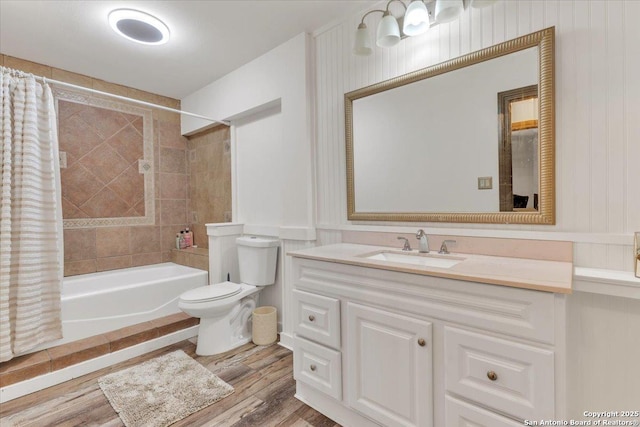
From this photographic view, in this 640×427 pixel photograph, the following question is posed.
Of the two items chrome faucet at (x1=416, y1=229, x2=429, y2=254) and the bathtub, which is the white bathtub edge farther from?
chrome faucet at (x1=416, y1=229, x2=429, y2=254)

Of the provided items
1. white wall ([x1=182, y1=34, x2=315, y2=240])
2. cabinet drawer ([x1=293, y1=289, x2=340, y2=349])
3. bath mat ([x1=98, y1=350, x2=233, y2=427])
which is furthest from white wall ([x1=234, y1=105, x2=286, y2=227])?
bath mat ([x1=98, y1=350, x2=233, y2=427])

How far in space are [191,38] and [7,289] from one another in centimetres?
207

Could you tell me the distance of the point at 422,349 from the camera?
119 centimetres

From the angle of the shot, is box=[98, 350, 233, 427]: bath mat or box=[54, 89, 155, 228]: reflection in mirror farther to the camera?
box=[54, 89, 155, 228]: reflection in mirror

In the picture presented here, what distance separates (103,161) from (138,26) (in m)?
1.48

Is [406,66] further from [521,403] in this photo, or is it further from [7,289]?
[7,289]

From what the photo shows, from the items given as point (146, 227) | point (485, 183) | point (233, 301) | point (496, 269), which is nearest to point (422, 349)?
point (496, 269)

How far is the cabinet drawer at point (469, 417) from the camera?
1.03 metres

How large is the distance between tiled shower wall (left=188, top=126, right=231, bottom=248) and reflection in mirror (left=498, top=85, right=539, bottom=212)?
247 centimetres

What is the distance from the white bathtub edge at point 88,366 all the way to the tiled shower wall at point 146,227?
1118 mm

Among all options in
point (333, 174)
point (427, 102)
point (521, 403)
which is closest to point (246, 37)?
point (333, 174)

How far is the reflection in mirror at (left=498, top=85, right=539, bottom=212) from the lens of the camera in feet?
4.45

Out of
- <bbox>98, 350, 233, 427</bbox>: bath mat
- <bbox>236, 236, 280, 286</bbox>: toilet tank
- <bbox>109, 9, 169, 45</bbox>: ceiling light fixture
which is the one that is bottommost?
<bbox>98, 350, 233, 427</bbox>: bath mat

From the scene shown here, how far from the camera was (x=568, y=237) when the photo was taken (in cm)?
128
